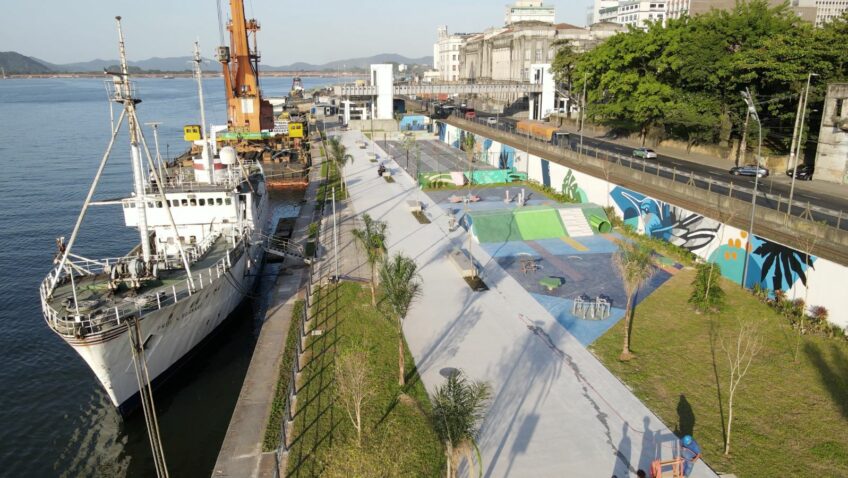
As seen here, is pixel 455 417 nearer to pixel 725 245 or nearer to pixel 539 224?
pixel 725 245

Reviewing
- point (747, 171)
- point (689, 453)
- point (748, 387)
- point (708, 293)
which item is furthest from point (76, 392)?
point (747, 171)

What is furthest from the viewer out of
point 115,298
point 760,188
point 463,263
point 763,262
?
point 760,188

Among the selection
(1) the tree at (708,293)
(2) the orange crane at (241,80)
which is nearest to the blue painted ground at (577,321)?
(1) the tree at (708,293)

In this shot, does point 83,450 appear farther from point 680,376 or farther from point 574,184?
point 574,184

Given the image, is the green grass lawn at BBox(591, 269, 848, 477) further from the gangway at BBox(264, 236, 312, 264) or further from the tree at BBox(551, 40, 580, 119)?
the tree at BBox(551, 40, 580, 119)

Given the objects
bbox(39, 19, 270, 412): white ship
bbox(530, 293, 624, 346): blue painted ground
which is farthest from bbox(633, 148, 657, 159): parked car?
bbox(39, 19, 270, 412): white ship

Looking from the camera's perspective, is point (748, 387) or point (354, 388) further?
point (748, 387)
